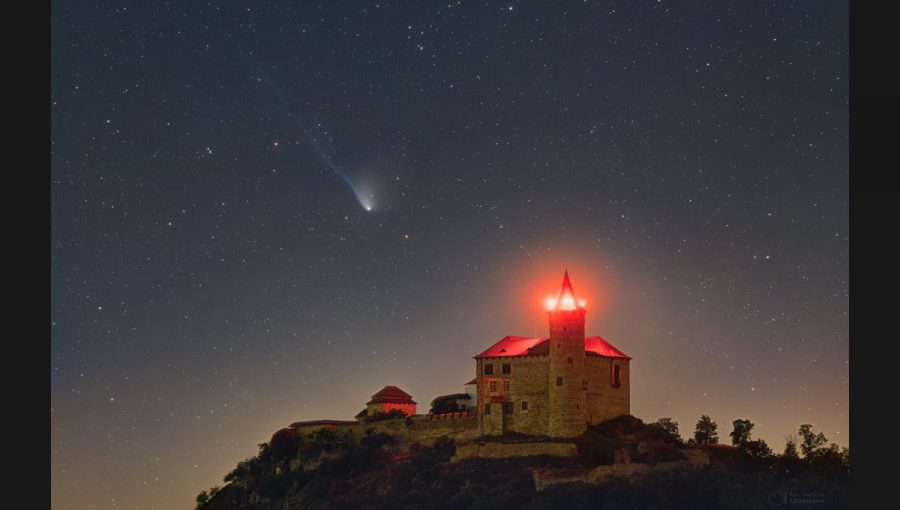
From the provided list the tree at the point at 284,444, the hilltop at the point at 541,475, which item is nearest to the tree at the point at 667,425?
the hilltop at the point at 541,475

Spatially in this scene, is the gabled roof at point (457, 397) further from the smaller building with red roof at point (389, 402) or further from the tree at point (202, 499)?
the tree at point (202, 499)

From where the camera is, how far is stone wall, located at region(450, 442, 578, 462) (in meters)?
45.8

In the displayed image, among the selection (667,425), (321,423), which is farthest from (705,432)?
(321,423)

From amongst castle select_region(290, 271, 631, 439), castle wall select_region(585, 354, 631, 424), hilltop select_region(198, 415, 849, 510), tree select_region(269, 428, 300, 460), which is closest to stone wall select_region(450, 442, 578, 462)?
hilltop select_region(198, 415, 849, 510)

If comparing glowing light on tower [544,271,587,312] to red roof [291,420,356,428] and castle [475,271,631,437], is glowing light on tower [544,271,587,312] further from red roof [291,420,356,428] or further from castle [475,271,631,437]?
red roof [291,420,356,428]

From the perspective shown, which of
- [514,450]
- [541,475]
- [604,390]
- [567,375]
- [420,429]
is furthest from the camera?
[420,429]

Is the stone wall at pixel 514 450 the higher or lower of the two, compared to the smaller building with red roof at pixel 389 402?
lower

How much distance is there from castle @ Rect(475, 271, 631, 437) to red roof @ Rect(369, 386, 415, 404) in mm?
7401

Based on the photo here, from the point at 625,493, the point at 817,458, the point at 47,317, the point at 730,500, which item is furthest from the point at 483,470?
the point at 47,317

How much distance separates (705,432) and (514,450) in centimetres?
888

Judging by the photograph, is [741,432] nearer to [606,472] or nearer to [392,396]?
[606,472]

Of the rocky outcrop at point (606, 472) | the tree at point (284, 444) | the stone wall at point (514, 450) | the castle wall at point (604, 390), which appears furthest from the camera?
the tree at point (284, 444)

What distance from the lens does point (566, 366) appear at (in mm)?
48625

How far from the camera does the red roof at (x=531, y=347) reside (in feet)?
165
